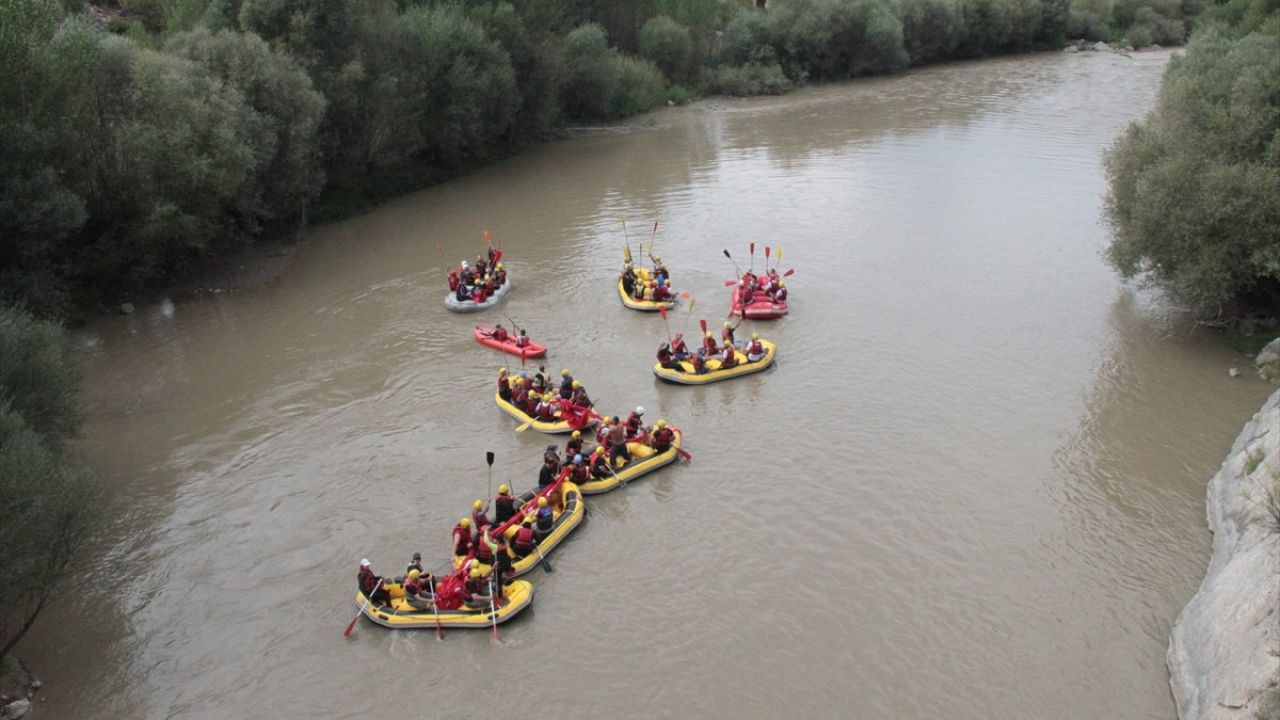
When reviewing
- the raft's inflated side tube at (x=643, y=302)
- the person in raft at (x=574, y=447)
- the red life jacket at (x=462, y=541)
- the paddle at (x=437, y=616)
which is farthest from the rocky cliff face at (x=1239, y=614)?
the raft's inflated side tube at (x=643, y=302)

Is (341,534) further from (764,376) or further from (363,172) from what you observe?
(363,172)

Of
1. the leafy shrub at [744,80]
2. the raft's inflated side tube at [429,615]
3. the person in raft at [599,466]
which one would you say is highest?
the leafy shrub at [744,80]

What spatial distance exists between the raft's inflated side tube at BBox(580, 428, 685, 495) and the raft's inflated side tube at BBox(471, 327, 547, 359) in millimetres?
5212

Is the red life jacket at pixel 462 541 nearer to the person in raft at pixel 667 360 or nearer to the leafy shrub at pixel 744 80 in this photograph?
the person in raft at pixel 667 360

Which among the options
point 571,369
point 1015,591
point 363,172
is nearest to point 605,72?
point 363,172

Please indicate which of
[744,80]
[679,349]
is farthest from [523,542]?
[744,80]

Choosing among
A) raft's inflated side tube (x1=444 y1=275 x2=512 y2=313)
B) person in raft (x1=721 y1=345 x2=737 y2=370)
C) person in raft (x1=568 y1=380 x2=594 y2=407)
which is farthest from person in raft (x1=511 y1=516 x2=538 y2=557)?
raft's inflated side tube (x1=444 y1=275 x2=512 y2=313)

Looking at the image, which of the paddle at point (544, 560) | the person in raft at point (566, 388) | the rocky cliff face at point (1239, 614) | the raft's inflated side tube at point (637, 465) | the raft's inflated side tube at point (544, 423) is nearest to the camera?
the rocky cliff face at point (1239, 614)

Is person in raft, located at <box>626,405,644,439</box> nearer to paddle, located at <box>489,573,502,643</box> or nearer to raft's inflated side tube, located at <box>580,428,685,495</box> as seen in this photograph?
raft's inflated side tube, located at <box>580,428,685,495</box>

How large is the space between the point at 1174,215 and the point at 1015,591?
10.2m

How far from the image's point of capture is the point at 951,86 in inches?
2162

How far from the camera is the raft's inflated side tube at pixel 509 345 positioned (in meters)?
21.8

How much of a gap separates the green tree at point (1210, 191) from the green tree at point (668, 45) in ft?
116

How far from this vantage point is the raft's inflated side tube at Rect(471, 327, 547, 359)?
21828 millimetres
